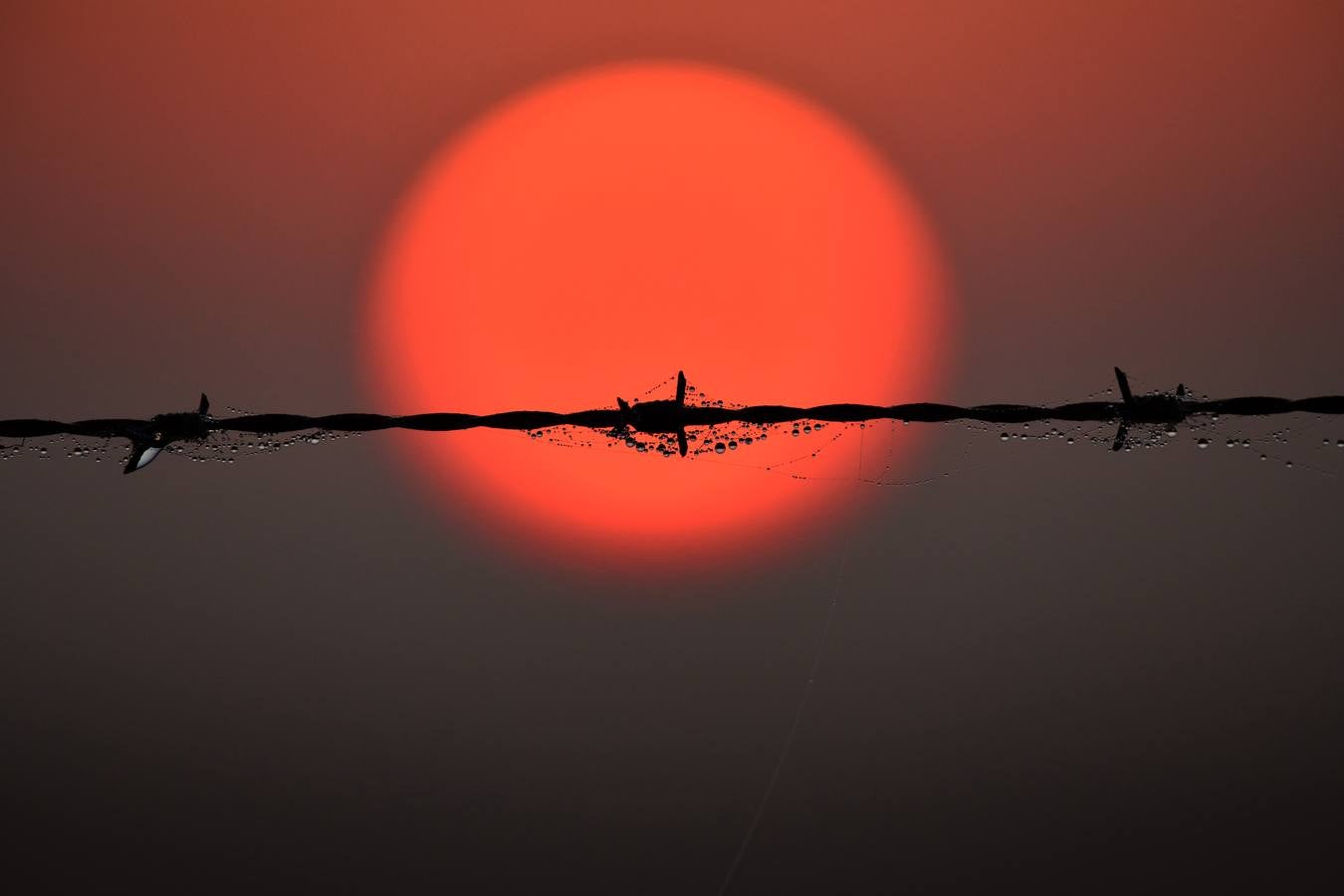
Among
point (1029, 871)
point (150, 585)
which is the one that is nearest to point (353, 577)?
point (150, 585)

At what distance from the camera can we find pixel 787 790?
84250 mm

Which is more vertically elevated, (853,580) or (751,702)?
(853,580)

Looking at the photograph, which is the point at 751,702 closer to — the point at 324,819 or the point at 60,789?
the point at 324,819

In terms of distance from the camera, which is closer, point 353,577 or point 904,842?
point 353,577

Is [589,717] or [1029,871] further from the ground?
[589,717]

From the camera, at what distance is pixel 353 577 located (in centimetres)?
7062

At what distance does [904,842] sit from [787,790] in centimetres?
1045

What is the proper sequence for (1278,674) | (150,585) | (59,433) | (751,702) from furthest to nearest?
(150,585) < (751,702) < (1278,674) < (59,433)

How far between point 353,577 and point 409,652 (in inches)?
560

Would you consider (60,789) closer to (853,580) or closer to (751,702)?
(751,702)

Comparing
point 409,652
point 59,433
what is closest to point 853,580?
point 409,652

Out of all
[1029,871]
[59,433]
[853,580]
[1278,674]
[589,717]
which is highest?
[59,433]

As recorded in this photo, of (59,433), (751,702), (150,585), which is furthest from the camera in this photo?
(150,585)

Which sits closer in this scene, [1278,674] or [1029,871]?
[1278,674]
